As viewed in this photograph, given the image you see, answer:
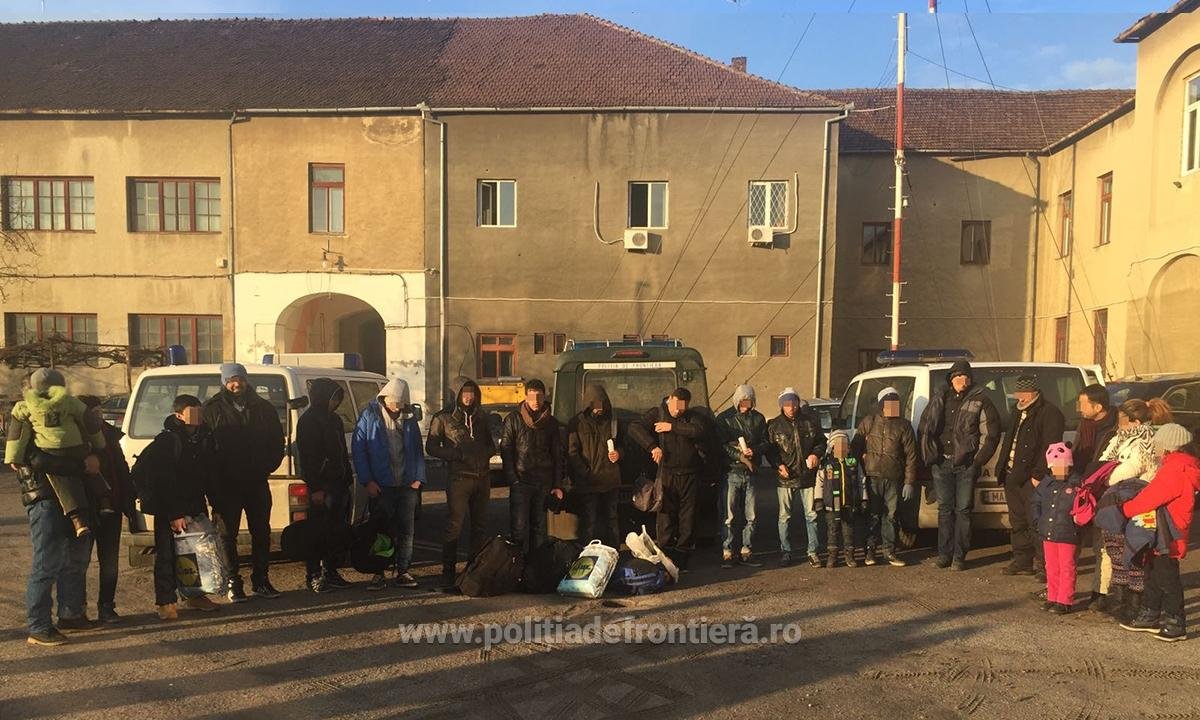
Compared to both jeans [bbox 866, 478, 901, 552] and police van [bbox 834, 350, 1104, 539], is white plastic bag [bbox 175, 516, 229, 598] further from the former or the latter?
police van [bbox 834, 350, 1104, 539]

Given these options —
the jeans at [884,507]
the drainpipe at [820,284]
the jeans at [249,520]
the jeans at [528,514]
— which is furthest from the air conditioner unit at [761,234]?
the jeans at [249,520]

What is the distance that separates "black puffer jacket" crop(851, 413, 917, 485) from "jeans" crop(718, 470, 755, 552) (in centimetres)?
111

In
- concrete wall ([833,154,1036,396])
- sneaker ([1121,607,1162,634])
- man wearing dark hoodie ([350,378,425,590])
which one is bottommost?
sneaker ([1121,607,1162,634])

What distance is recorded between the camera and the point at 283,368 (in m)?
7.07

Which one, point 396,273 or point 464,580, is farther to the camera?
point 396,273

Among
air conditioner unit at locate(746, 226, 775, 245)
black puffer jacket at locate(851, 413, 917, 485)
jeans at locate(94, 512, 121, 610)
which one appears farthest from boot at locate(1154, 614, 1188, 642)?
air conditioner unit at locate(746, 226, 775, 245)

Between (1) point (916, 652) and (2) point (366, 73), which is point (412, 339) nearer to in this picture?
(2) point (366, 73)

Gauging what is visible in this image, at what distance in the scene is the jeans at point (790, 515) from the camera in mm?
7227

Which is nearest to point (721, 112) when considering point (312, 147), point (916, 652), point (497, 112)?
point (497, 112)

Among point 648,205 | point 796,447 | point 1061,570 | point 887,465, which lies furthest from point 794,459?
point 648,205

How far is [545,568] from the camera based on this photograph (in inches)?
248

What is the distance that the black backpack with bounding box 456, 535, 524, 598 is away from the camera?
611 cm

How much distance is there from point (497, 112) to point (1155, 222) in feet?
46.8

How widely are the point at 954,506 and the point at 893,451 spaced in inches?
28.7
